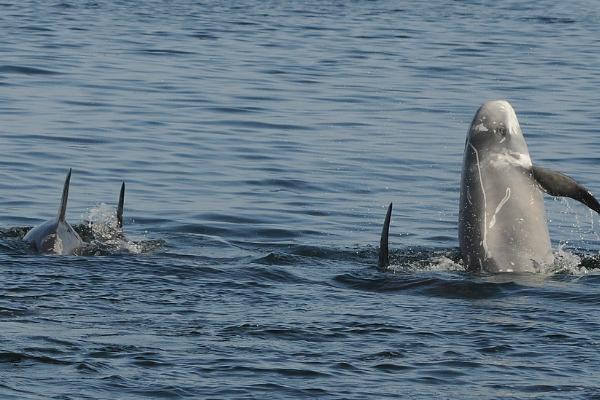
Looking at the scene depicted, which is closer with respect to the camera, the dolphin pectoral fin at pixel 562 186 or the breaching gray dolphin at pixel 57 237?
the dolphin pectoral fin at pixel 562 186

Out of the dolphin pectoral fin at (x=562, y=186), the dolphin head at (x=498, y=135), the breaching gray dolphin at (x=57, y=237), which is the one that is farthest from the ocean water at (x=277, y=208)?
the dolphin head at (x=498, y=135)

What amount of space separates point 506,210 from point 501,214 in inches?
2.7

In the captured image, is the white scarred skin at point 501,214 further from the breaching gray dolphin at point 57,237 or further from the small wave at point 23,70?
the small wave at point 23,70

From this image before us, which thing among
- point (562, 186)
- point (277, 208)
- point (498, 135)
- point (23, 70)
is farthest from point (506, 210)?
point (23, 70)

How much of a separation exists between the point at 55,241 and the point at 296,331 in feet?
13.1

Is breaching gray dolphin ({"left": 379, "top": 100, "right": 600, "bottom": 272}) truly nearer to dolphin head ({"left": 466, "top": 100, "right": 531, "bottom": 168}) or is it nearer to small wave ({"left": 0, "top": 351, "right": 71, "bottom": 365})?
dolphin head ({"left": 466, "top": 100, "right": 531, "bottom": 168})

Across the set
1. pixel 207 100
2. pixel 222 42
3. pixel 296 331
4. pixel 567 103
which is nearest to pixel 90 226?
Answer: pixel 296 331

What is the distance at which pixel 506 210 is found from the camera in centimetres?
1380

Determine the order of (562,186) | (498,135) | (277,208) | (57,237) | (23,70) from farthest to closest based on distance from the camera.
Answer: (23,70)
(277,208)
(498,135)
(57,237)
(562,186)

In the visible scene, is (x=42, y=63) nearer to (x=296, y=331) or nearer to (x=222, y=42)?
(x=222, y=42)

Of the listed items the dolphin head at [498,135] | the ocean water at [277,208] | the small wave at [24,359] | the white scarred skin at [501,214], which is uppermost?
the dolphin head at [498,135]

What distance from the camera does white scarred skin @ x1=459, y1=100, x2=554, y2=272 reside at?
13688mm

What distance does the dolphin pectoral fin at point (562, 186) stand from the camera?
44.5 feet

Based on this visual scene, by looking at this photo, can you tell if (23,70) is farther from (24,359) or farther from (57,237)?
(24,359)
